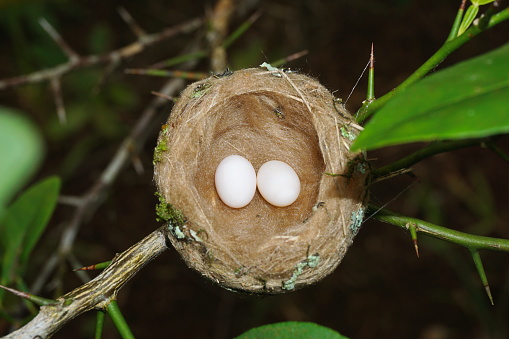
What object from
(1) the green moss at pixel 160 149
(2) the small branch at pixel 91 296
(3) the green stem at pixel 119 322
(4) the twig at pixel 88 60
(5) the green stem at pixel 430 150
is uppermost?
(4) the twig at pixel 88 60

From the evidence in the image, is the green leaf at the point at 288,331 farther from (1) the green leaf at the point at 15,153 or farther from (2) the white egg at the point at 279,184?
(1) the green leaf at the point at 15,153

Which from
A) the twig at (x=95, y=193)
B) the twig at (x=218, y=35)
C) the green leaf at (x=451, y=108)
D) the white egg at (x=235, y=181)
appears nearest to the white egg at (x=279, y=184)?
the white egg at (x=235, y=181)

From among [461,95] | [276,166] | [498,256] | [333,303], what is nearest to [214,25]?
[276,166]

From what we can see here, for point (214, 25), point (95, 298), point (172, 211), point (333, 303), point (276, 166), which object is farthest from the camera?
point (333, 303)

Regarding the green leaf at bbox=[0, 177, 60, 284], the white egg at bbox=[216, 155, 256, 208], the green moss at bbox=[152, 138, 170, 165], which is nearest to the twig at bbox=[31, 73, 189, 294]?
the green leaf at bbox=[0, 177, 60, 284]

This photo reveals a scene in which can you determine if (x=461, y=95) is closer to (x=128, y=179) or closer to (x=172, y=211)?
(x=172, y=211)

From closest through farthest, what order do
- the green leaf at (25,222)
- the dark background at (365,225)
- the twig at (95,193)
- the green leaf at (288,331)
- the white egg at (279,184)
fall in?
the green leaf at (288,331) → the green leaf at (25,222) → the white egg at (279,184) → the twig at (95,193) → the dark background at (365,225)
